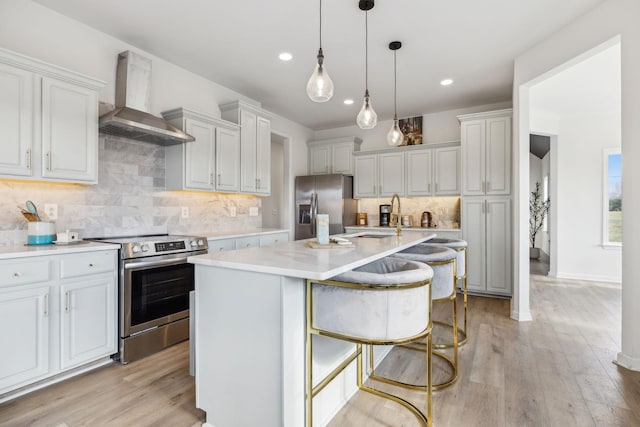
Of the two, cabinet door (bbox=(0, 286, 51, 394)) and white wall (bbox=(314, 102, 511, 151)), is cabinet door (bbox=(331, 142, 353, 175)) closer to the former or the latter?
white wall (bbox=(314, 102, 511, 151))

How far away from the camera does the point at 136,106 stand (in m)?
3.04

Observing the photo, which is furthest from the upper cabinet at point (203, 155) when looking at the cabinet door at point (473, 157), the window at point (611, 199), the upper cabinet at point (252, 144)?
the window at point (611, 199)

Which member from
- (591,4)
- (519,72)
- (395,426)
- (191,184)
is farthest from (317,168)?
(395,426)

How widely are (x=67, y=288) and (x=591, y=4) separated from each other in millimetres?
4423

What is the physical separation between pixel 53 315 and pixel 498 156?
4922mm

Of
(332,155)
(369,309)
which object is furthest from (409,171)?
(369,309)

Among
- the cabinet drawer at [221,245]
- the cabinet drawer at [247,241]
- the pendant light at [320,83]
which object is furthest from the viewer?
the cabinet drawer at [247,241]

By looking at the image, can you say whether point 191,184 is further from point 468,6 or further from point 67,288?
point 468,6

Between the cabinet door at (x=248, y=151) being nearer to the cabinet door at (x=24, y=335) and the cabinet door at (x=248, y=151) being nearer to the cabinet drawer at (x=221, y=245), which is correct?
the cabinet drawer at (x=221, y=245)

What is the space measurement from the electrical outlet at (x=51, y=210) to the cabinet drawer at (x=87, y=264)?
634 mm

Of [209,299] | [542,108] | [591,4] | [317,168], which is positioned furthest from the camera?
[317,168]

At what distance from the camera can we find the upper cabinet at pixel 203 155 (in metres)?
3.43

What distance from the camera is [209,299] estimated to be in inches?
69.1

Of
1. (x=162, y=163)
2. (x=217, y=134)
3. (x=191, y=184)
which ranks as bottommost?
(x=191, y=184)
